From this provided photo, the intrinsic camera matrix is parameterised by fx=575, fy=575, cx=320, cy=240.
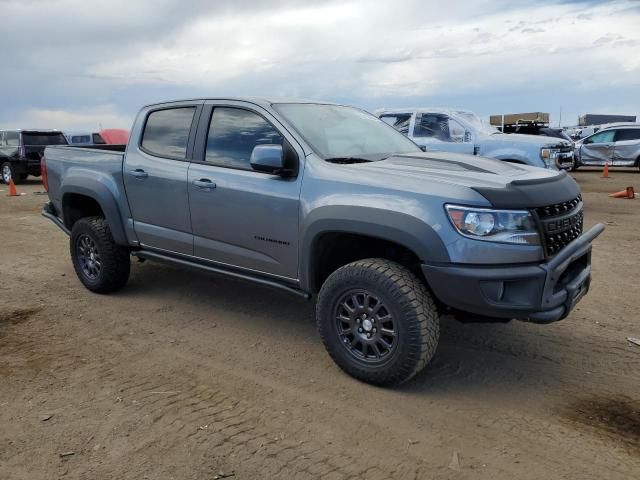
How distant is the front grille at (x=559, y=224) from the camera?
3.31m

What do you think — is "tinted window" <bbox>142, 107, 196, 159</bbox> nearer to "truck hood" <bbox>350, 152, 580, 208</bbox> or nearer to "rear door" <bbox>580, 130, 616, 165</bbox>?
"truck hood" <bbox>350, 152, 580, 208</bbox>

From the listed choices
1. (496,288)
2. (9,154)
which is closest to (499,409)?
(496,288)

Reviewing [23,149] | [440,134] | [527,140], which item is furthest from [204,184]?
[23,149]

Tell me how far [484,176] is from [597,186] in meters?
14.3

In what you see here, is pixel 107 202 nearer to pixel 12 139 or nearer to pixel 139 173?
pixel 139 173

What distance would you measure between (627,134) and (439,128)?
11874 mm

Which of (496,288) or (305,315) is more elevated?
(496,288)

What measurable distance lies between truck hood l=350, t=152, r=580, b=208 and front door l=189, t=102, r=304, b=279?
0.60 metres

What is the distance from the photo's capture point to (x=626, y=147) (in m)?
19.8

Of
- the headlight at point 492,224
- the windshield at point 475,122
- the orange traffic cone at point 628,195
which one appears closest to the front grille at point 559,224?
the headlight at point 492,224

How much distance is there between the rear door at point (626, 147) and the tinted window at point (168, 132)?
18992 millimetres

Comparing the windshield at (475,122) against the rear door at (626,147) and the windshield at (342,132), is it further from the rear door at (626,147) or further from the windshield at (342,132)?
the rear door at (626,147)

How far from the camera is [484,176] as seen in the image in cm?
348

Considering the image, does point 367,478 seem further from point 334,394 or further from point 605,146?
point 605,146
